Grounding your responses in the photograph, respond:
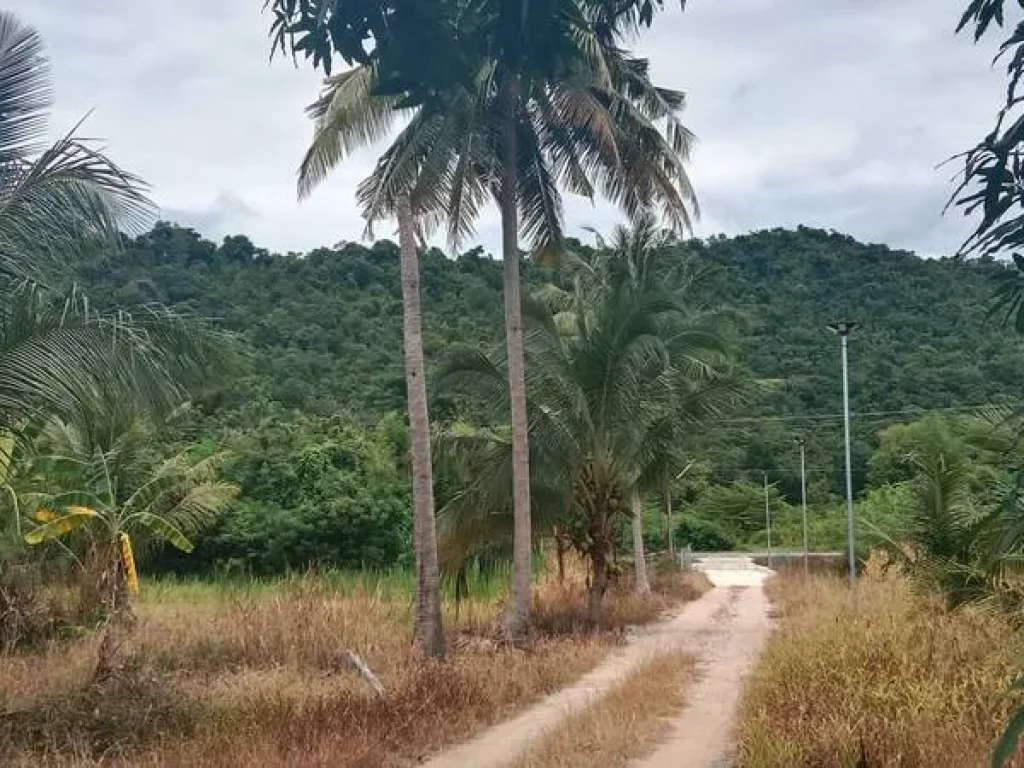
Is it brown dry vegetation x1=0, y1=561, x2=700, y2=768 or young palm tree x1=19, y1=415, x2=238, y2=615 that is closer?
brown dry vegetation x1=0, y1=561, x2=700, y2=768

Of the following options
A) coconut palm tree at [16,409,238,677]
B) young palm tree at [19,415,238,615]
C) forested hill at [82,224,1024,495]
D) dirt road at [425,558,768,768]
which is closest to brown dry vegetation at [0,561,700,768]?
dirt road at [425,558,768,768]

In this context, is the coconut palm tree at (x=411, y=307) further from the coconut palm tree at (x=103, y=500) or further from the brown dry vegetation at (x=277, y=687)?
the coconut palm tree at (x=103, y=500)

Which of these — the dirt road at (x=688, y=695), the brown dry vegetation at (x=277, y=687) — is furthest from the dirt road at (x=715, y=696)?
the brown dry vegetation at (x=277, y=687)

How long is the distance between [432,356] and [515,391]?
349 inches

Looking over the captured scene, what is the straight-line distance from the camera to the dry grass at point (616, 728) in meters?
7.98

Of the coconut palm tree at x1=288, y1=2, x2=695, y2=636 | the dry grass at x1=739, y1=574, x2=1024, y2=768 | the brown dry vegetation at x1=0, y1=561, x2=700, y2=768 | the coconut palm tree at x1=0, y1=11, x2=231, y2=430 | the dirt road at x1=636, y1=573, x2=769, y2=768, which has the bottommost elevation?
the dirt road at x1=636, y1=573, x2=769, y2=768

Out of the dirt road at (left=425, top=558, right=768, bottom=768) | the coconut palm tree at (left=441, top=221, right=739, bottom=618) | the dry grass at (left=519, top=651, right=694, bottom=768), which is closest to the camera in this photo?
the dry grass at (left=519, top=651, right=694, bottom=768)

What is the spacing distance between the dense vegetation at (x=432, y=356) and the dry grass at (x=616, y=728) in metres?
10.7

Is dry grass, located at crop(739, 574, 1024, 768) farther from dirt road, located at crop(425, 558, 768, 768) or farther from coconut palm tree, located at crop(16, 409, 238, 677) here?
coconut palm tree, located at crop(16, 409, 238, 677)

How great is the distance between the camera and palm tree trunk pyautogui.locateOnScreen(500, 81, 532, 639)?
1609cm

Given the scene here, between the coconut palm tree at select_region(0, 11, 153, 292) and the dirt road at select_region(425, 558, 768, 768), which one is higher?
the coconut palm tree at select_region(0, 11, 153, 292)

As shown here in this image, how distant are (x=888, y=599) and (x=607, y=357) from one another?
19.2 ft

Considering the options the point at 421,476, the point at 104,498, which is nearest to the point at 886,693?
the point at 421,476

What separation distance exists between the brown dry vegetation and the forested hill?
16395 millimetres
